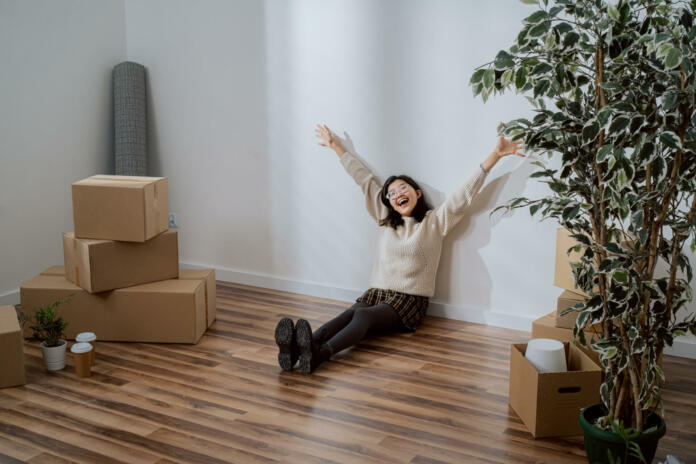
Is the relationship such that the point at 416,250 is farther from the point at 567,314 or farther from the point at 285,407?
the point at 285,407

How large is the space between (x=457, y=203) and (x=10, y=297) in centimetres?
247

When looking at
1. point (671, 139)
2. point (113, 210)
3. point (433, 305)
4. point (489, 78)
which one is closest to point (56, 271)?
point (113, 210)

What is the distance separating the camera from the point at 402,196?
339cm

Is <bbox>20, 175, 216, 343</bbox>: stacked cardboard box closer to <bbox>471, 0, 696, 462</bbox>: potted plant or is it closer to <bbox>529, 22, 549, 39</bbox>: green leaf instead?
<bbox>471, 0, 696, 462</bbox>: potted plant

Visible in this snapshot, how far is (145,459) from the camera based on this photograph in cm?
206

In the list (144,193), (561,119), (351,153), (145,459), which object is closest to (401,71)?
(351,153)

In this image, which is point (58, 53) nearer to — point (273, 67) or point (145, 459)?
point (273, 67)

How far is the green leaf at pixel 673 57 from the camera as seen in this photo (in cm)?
143

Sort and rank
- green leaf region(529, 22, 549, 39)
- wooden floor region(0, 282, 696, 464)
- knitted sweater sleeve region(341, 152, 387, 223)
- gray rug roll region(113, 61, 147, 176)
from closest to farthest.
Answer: green leaf region(529, 22, 549, 39)
wooden floor region(0, 282, 696, 464)
knitted sweater sleeve region(341, 152, 387, 223)
gray rug roll region(113, 61, 147, 176)

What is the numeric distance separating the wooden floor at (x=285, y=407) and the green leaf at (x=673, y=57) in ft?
4.07

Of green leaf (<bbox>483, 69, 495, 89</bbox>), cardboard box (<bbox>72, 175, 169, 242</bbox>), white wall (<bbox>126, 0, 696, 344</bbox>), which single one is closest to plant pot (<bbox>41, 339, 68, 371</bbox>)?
cardboard box (<bbox>72, 175, 169, 242</bbox>)

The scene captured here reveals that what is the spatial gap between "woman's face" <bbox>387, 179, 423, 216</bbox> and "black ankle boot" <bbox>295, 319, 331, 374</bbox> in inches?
36.3

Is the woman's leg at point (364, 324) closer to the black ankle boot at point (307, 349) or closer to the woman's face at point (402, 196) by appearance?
the black ankle boot at point (307, 349)

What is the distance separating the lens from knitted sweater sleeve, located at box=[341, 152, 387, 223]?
3.54 m
